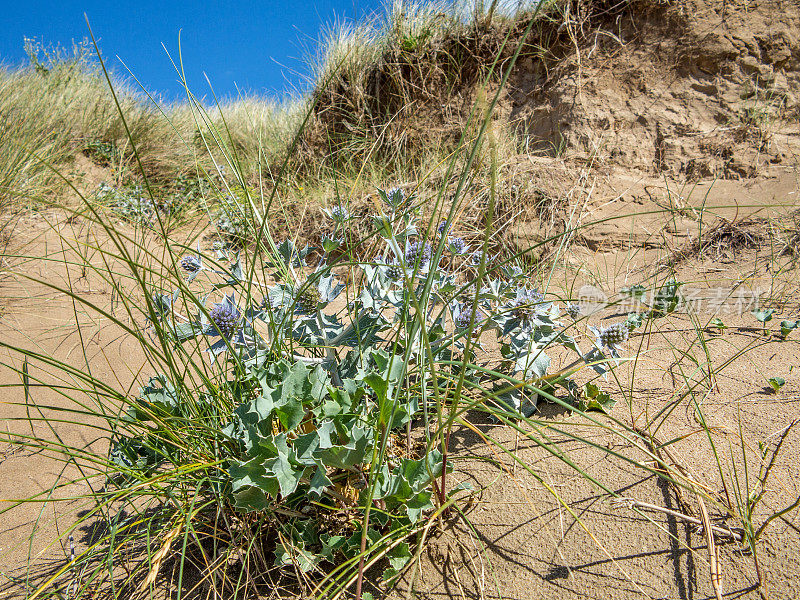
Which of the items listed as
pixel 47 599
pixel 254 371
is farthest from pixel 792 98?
pixel 47 599

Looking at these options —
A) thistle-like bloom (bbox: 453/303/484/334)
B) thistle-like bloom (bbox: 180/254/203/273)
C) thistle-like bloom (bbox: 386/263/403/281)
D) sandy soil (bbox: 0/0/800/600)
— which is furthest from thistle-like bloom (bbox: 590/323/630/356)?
thistle-like bloom (bbox: 180/254/203/273)

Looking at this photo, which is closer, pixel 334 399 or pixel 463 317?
pixel 334 399

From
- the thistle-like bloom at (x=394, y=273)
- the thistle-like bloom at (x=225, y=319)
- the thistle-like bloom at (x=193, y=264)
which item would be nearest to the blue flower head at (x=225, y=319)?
the thistle-like bloom at (x=225, y=319)

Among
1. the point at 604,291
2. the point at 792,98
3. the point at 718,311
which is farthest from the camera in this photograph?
the point at 792,98

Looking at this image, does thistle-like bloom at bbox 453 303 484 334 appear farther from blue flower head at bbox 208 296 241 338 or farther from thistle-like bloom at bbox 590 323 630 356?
blue flower head at bbox 208 296 241 338

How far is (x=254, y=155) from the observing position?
215 inches

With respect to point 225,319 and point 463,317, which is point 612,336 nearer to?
point 463,317

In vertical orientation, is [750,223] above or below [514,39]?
below

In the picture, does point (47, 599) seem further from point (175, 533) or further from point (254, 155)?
point (254, 155)

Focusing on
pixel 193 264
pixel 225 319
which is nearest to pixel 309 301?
pixel 225 319

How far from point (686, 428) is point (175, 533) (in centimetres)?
121

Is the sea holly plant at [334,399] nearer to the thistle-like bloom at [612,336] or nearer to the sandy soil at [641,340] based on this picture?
the thistle-like bloom at [612,336]

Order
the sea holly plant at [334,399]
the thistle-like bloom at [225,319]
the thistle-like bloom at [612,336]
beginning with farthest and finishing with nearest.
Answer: the thistle-like bloom at [612,336] → the thistle-like bloom at [225,319] → the sea holly plant at [334,399]

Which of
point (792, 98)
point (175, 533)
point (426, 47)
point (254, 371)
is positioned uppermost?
point (426, 47)
